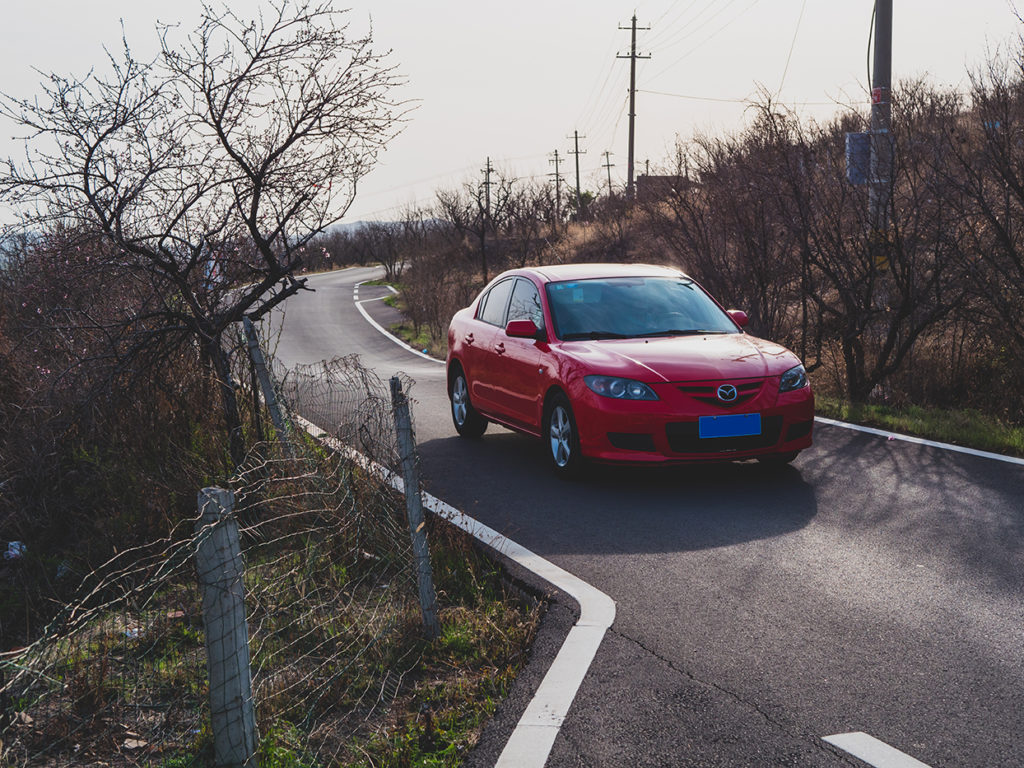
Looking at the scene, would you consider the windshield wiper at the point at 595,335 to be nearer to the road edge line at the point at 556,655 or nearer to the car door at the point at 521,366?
the car door at the point at 521,366

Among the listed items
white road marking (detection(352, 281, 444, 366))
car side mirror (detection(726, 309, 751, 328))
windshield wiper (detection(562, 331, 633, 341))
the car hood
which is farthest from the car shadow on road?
white road marking (detection(352, 281, 444, 366))

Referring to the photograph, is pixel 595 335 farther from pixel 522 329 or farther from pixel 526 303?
pixel 526 303

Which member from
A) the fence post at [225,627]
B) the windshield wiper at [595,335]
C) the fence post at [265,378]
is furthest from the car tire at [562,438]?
the fence post at [225,627]

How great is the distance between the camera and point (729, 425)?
301 inches

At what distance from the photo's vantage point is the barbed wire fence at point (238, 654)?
3.44 metres

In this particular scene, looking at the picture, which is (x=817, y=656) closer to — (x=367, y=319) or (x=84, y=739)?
(x=84, y=739)

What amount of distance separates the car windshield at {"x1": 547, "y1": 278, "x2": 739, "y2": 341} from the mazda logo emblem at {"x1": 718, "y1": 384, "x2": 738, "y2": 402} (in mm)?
1110

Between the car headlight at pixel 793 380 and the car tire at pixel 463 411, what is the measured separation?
3.42 m

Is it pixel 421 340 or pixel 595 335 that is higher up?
pixel 595 335

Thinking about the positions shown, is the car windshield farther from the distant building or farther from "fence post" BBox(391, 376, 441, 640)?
the distant building

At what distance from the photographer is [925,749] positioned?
3.58m

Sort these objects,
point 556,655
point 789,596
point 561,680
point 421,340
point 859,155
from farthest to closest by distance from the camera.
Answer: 1. point 421,340
2. point 859,155
3. point 789,596
4. point 556,655
5. point 561,680

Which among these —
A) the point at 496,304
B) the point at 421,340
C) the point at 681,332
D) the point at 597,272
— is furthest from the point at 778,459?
the point at 421,340

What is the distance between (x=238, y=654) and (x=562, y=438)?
5.06 metres
